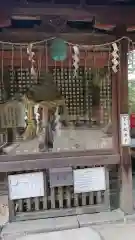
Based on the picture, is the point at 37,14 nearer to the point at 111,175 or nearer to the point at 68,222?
the point at 111,175

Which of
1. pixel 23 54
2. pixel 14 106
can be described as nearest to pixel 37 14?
pixel 23 54

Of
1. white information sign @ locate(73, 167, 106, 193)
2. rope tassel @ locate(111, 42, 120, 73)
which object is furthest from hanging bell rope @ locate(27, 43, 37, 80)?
white information sign @ locate(73, 167, 106, 193)

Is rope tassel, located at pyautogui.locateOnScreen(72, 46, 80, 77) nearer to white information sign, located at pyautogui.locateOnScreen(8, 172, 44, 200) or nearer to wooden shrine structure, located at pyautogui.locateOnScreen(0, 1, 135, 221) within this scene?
wooden shrine structure, located at pyautogui.locateOnScreen(0, 1, 135, 221)

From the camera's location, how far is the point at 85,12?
3961 millimetres

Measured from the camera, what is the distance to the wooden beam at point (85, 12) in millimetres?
3832

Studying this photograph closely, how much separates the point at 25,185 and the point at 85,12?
283 centimetres

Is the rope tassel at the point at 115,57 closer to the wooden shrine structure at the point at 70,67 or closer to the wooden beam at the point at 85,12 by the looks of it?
the wooden shrine structure at the point at 70,67

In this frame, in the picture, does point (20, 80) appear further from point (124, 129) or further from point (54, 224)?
point (54, 224)

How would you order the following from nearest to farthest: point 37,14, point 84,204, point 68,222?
point 37,14 → point 68,222 → point 84,204

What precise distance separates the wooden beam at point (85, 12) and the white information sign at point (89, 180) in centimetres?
238

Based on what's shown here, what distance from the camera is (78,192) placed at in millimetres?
4383

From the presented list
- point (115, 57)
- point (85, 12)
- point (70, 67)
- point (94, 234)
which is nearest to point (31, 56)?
point (70, 67)

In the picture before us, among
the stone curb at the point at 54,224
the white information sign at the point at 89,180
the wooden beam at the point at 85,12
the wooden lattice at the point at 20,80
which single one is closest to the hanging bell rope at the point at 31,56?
the wooden lattice at the point at 20,80

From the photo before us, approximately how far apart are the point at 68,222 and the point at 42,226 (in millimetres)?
412
